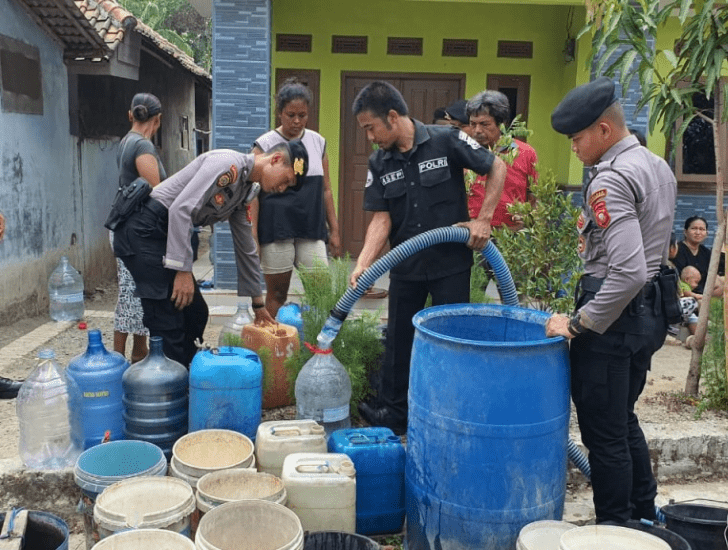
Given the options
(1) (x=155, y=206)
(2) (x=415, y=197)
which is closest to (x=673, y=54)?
(2) (x=415, y=197)

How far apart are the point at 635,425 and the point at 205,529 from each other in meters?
1.92

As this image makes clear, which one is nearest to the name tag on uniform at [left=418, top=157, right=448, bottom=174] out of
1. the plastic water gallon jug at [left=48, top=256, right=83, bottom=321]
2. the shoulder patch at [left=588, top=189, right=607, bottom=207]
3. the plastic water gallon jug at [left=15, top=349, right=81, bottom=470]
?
the shoulder patch at [left=588, top=189, right=607, bottom=207]

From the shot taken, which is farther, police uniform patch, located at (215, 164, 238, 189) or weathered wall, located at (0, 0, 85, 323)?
weathered wall, located at (0, 0, 85, 323)

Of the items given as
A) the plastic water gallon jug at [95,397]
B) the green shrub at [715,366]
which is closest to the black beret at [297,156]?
the plastic water gallon jug at [95,397]

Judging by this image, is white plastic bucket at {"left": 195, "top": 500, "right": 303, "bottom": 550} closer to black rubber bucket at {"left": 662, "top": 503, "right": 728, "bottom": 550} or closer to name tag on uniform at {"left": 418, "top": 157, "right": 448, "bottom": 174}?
black rubber bucket at {"left": 662, "top": 503, "right": 728, "bottom": 550}

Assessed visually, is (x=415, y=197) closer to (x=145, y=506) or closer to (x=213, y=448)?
(x=213, y=448)

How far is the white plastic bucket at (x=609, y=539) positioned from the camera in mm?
2589

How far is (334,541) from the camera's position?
9.47 ft

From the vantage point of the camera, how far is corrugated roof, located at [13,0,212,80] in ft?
23.9

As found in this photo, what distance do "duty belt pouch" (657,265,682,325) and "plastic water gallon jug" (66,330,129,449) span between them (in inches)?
107

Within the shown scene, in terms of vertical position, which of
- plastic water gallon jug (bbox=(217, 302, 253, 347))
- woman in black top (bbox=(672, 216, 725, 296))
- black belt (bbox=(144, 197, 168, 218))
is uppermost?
black belt (bbox=(144, 197, 168, 218))

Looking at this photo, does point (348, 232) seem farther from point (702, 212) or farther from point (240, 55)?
point (702, 212)

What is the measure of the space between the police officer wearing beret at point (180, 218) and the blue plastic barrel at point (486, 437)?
56.4 inches

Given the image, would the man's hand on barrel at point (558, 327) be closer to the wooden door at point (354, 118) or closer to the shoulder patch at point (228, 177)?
the shoulder patch at point (228, 177)
